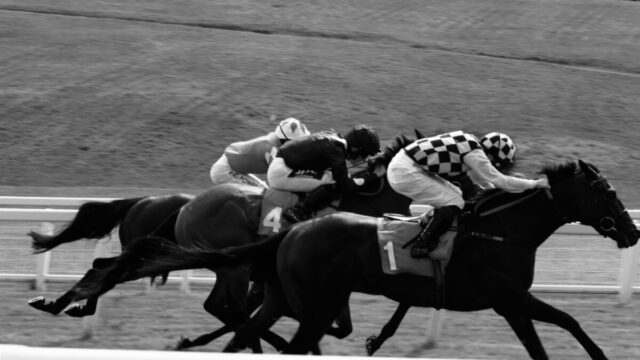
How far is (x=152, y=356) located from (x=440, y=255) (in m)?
3.24

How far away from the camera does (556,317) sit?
536cm

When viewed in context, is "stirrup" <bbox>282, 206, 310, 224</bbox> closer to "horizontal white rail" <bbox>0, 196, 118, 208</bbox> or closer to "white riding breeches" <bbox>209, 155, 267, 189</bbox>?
"white riding breeches" <bbox>209, 155, 267, 189</bbox>

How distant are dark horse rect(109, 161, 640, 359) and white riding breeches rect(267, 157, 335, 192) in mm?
1303

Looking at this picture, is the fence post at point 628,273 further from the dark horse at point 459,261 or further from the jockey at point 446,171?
the jockey at point 446,171

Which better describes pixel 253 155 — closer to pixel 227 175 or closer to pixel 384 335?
pixel 227 175

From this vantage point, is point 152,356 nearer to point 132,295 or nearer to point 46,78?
point 132,295

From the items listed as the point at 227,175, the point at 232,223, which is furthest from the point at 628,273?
the point at 232,223

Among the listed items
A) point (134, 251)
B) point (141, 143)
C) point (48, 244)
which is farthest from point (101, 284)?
point (141, 143)

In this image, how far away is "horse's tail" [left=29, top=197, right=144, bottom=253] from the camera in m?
7.30

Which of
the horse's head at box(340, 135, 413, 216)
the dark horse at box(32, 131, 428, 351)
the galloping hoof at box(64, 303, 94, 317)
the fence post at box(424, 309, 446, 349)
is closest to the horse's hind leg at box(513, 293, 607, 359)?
the dark horse at box(32, 131, 428, 351)

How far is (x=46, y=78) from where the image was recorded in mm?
20359

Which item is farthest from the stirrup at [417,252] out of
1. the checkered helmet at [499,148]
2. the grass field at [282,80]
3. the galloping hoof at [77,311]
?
the grass field at [282,80]

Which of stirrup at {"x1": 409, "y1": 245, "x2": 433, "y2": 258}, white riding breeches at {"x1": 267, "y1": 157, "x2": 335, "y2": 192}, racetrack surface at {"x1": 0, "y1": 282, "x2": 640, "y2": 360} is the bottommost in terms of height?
racetrack surface at {"x1": 0, "y1": 282, "x2": 640, "y2": 360}

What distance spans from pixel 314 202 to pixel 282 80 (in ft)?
45.5
